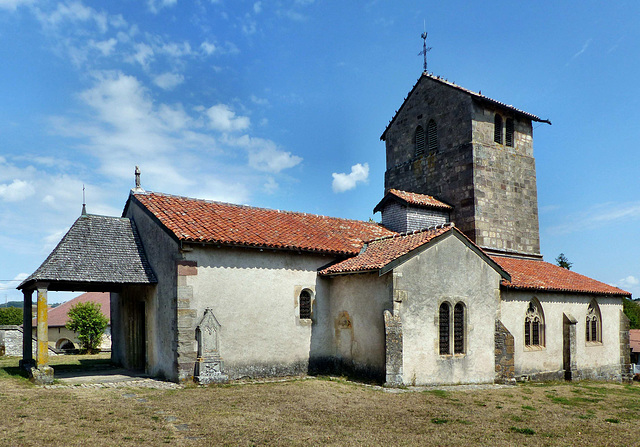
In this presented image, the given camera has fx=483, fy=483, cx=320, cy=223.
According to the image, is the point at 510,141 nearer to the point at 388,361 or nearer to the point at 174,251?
the point at 388,361

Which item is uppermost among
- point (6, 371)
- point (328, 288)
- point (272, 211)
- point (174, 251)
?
point (272, 211)

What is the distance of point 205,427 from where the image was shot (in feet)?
31.0

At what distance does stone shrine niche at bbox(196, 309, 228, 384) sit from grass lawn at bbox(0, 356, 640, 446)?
1.60ft

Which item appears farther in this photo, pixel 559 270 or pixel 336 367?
pixel 559 270

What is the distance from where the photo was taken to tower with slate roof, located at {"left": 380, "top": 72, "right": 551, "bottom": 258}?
75.6 ft

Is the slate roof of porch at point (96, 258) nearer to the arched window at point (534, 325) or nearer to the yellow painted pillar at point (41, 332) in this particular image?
the yellow painted pillar at point (41, 332)

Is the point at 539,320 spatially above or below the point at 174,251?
below

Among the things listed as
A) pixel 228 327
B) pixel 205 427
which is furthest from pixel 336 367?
pixel 205 427

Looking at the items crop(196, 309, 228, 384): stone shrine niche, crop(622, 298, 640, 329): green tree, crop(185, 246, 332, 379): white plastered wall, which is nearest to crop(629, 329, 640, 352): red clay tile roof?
crop(622, 298, 640, 329): green tree

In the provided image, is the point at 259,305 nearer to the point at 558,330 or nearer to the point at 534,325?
the point at 534,325

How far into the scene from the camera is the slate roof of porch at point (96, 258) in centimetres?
1516

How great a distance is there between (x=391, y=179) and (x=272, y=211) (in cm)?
935

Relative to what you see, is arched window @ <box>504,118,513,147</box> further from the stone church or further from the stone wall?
the stone wall


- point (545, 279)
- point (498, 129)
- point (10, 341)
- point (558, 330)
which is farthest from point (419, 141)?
point (10, 341)
